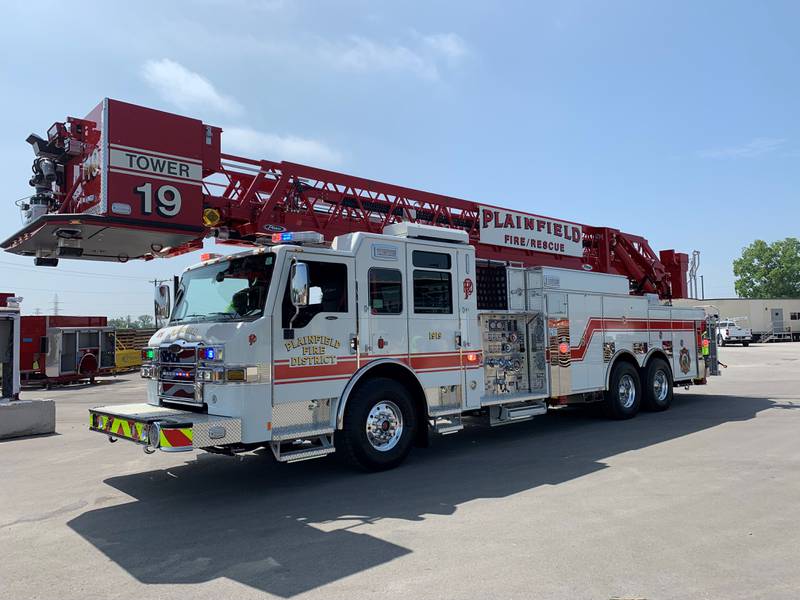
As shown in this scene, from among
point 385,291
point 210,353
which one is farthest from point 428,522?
point 385,291

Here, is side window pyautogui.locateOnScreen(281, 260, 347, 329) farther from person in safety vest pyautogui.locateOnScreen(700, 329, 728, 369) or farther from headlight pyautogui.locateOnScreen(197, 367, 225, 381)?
person in safety vest pyautogui.locateOnScreen(700, 329, 728, 369)

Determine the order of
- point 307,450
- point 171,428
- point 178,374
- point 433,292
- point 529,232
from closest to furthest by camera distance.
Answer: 1. point 171,428
2. point 307,450
3. point 178,374
4. point 433,292
5. point 529,232

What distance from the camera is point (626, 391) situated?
11398 millimetres

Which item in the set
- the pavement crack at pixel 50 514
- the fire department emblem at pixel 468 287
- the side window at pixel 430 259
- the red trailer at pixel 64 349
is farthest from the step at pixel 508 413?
the red trailer at pixel 64 349

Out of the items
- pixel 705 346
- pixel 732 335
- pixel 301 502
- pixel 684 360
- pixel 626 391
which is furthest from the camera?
pixel 732 335

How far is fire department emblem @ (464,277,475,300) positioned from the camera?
8383 millimetres

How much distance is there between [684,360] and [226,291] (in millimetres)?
10356

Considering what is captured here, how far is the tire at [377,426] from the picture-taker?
22.6ft

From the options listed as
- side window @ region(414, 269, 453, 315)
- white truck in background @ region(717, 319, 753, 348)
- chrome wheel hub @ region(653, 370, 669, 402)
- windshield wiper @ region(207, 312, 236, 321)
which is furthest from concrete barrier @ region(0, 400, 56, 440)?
white truck in background @ region(717, 319, 753, 348)

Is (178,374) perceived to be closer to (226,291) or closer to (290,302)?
(226,291)

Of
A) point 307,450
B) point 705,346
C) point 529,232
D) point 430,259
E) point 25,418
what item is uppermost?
point 529,232

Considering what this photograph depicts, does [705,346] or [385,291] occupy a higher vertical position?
[385,291]

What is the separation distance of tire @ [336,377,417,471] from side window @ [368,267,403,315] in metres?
0.85

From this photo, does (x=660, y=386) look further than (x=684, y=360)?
No
